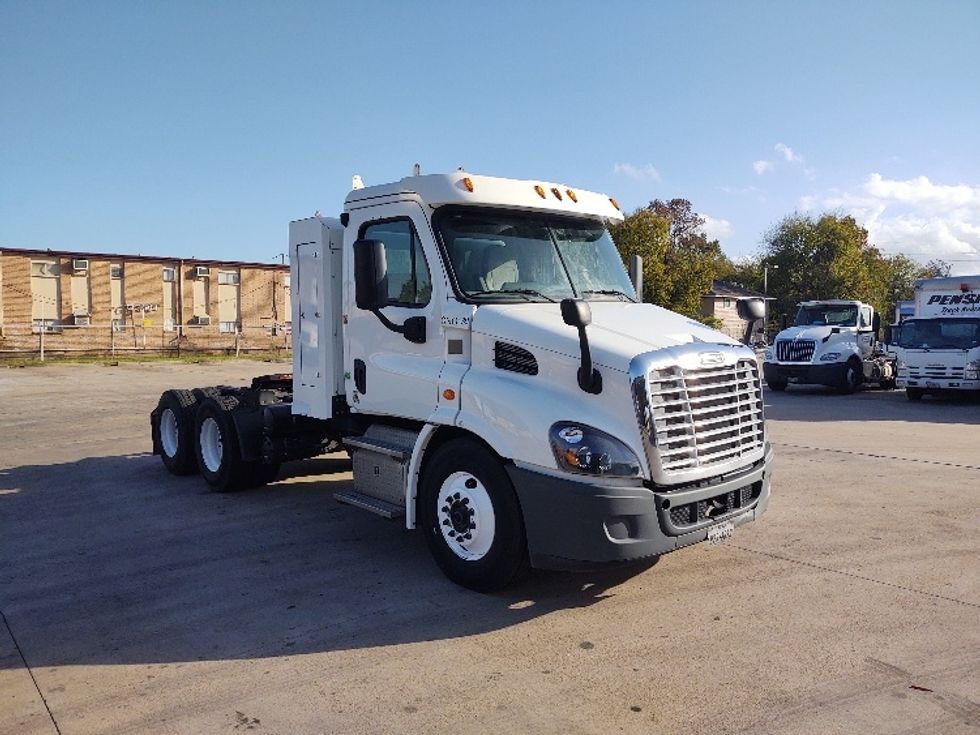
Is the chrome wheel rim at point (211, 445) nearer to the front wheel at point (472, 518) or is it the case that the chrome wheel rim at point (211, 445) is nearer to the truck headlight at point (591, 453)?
the front wheel at point (472, 518)

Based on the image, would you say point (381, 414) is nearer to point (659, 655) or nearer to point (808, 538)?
point (659, 655)

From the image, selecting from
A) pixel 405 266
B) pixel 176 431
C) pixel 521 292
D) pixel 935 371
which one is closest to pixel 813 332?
pixel 935 371

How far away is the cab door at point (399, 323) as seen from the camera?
18.7 ft

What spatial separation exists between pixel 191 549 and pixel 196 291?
3831cm

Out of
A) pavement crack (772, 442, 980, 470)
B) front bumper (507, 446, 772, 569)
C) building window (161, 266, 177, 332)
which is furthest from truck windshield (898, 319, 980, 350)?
building window (161, 266, 177, 332)

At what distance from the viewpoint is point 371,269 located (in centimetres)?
561

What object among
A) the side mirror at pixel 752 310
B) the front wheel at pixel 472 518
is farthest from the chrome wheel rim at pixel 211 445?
the side mirror at pixel 752 310

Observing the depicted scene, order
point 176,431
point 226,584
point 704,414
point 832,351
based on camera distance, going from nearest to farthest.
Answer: point 704,414
point 226,584
point 176,431
point 832,351

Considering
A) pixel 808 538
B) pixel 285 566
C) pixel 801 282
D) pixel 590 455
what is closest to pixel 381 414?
pixel 285 566

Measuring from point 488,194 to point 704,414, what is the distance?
2218mm

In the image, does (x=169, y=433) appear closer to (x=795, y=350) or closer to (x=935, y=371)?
(x=795, y=350)

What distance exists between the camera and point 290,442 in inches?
326

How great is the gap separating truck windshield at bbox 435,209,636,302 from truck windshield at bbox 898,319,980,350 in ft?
51.9

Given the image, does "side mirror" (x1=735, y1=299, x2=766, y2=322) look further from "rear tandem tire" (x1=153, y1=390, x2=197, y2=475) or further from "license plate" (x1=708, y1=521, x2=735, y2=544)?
"rear tandem tire" (x1=153, y1=390, x2=197, y2=475)
